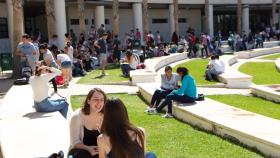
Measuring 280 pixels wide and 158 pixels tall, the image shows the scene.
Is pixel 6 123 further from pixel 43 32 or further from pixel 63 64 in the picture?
pixel 43 32

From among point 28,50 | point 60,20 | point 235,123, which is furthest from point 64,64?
point 60,20

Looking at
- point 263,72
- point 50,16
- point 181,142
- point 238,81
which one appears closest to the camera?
point 181,142

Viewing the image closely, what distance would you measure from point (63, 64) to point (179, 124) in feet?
22.0

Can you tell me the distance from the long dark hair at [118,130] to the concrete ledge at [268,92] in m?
9.42

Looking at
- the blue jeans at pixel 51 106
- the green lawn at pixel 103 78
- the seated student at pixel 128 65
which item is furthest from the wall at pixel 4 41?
the blue jeans at pixel 51 106

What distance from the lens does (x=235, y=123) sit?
8.21 m

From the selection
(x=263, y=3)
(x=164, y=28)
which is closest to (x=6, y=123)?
(x=164, y=28)

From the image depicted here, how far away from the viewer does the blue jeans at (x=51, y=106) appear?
29.0ft

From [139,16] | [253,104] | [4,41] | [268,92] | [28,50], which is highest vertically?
[139,16]

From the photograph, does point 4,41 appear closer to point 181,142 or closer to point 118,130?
point 181,142

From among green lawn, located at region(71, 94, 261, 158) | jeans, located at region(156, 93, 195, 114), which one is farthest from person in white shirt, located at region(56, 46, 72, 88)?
jeans, located at region(156, 93, 195, 114)

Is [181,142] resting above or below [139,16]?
below

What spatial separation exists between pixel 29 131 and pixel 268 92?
26.0ft

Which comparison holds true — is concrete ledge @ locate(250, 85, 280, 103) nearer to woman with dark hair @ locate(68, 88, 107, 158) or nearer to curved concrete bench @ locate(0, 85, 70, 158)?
curved concrete bench @ locate(0, 85, 70, 158)
